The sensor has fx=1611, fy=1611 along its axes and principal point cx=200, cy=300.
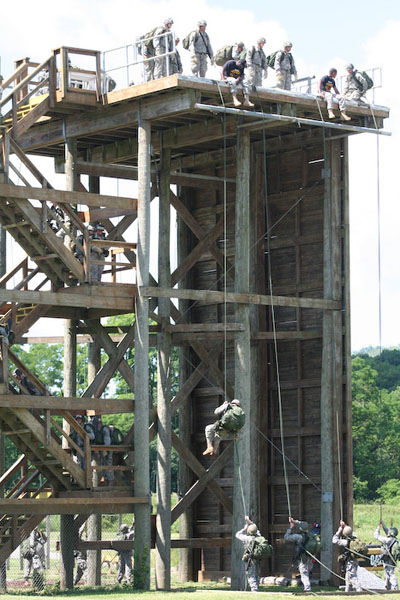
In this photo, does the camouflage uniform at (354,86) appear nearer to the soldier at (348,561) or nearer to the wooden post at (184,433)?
the wooden post at (184,433)

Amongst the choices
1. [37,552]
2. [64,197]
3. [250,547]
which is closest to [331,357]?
[250,547]

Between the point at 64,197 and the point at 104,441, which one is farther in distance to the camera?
the point at 104,441

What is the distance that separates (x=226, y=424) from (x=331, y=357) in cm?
602

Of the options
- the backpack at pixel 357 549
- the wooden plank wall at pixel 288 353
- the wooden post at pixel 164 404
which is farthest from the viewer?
the wooden plank wall at pixel 288 353

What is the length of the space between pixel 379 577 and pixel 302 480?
3349mm

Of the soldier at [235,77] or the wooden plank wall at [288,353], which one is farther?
the wooden plank wall at [288,353]

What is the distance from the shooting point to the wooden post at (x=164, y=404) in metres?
41.0

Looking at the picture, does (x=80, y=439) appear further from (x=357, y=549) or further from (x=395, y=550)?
(x=395, y=550)

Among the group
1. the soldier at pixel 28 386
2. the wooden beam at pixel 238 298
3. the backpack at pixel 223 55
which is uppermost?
the backpack at pixel 223 55

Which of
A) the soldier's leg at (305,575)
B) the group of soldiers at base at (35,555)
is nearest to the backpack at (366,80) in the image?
the soldier's leg at (305,575)

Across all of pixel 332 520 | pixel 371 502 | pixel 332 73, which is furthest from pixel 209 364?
pixel 371 502

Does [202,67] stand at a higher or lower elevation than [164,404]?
higher

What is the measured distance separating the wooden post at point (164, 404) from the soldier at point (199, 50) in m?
4.27

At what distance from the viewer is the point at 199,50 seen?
39500 millimetres
